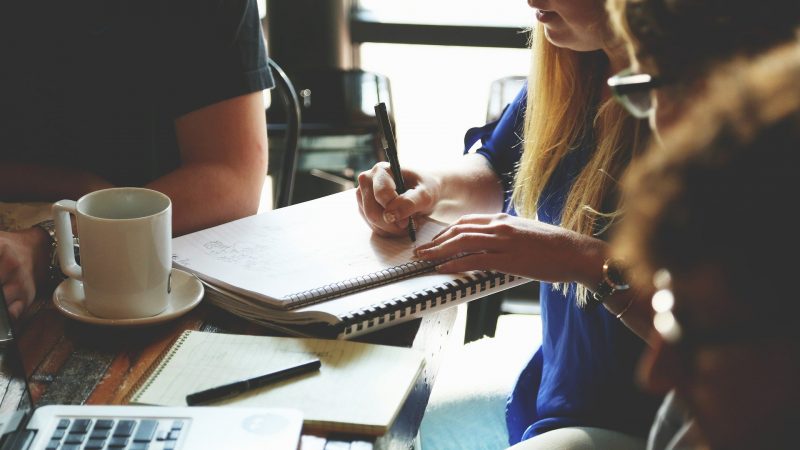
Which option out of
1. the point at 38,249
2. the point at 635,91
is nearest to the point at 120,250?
the point at 38,249

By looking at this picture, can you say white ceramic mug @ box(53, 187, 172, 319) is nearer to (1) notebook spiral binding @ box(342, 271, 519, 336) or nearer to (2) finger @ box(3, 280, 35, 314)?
(2) finger @ box(3, 280, 35, 314)

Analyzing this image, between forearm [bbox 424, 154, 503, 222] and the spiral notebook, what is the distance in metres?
0.13

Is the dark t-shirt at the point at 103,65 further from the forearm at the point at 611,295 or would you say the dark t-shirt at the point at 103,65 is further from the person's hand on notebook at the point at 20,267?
the forearm at the point at 611,295

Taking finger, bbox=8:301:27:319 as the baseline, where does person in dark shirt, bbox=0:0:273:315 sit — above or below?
above

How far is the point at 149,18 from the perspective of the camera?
1.38m

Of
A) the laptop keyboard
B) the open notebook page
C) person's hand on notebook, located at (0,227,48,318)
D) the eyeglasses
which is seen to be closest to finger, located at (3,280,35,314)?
person's hand on notebook, located at (0,227,48,318)

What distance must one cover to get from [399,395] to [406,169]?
1.83 ft

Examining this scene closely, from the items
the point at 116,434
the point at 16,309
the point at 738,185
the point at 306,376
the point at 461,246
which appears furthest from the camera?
the point at 461,246

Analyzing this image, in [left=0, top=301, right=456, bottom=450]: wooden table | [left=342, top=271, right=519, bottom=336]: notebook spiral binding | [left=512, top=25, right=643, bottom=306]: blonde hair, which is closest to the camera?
[left=0, top=301, right=456, bottom=450]: wooden table

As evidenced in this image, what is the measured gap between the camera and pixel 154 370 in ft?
2.81

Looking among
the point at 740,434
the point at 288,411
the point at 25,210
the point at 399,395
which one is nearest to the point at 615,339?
the point at 399,395

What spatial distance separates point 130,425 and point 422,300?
0.37m

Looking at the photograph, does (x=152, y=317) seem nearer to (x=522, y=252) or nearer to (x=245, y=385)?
(x=245, y=385)

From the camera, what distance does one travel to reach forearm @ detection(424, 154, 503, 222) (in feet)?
4.41
